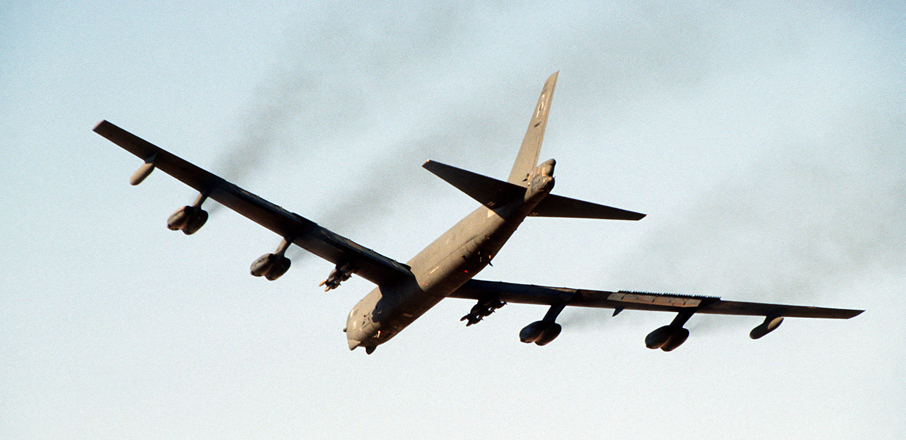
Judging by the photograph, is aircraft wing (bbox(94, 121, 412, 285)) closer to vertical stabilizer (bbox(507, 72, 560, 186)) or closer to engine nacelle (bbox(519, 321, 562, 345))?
vertical stabilizer (bbox(507, 72, 560, 186))

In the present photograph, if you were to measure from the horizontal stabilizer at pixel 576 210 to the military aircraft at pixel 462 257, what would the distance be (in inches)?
1.0

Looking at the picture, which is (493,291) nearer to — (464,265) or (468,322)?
(468,322)

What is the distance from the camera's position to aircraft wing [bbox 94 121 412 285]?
2178cm

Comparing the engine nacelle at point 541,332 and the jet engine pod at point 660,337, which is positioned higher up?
the engine nacelle at point 541,332

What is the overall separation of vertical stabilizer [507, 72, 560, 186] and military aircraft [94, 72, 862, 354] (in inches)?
1.3

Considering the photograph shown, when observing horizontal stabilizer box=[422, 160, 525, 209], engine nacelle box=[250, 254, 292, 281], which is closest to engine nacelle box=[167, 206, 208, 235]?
engine nacelle box=[250, 254, 292, 281]

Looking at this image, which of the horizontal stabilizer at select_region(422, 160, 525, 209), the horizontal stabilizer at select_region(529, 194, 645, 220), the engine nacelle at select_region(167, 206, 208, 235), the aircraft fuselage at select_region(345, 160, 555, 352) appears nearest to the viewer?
the horizontal stabilizer at select_region(422, 160, 525, 209)

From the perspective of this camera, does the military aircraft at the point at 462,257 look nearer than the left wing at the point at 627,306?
Yes

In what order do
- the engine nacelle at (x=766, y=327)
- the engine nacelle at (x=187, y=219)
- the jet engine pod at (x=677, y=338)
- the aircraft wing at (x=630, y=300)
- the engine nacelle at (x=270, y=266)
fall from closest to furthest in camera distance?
1. the engine nacelle at (x=187, y=219)
2. the engine nacelle at (x=270, y=266)
3. the aircraft wing at (x=630, y=300)
4. the engine nacelle at (x=766, y=327)
5. the jet engine pod at (x=677, y=338)

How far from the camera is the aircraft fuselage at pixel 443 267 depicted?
2173cm

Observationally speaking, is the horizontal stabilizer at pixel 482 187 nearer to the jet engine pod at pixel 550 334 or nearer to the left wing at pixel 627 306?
the left wing at pixel 627 306

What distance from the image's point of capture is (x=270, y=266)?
925 inches

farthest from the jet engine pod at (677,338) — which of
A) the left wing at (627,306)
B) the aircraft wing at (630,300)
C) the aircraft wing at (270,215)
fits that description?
the aircraft wing at (270,215)

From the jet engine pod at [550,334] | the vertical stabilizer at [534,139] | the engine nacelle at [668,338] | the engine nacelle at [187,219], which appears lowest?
the engine nacelle at [668,338]
